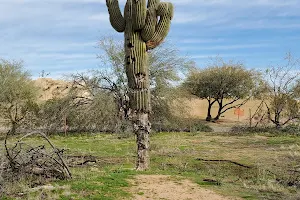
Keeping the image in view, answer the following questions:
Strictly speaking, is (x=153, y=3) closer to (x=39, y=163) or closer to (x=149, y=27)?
(x=149, y=27)

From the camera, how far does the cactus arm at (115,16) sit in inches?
475

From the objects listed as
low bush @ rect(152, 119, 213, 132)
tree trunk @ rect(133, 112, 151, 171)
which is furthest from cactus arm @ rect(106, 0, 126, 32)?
low bush @ rect(152, 119, 213, 132)

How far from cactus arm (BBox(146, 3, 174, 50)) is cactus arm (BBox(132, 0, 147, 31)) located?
0.49 meters

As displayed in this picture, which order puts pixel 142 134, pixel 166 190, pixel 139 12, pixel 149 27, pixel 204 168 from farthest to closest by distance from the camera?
pixel 204 168
pixel 142 134
pixel 149 27
pixel 139 12
pixel 166 190

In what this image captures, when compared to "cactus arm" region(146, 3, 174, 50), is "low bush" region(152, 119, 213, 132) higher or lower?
lower

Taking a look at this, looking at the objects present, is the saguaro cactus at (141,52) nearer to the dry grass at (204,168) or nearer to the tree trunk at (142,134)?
the tree trunk at (142,134)

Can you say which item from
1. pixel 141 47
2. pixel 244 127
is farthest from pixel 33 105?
pixel 141 47

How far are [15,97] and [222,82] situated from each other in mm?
17531

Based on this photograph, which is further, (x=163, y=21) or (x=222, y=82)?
(x=222, y=82)

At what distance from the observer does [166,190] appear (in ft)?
29.9

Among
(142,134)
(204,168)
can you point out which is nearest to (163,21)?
(142,134)

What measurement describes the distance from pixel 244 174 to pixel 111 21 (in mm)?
5906

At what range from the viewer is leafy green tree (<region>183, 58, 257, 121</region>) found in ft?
119

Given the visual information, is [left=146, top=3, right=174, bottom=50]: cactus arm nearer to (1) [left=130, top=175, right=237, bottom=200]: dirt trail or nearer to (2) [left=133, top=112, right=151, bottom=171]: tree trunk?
(2) [left=133, top=112, right=151, bottom=171]: tree trunk
